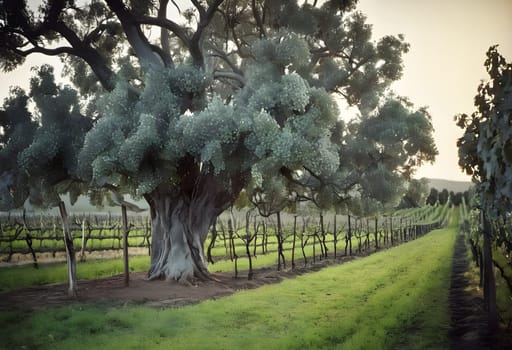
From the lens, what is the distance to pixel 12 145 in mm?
16359

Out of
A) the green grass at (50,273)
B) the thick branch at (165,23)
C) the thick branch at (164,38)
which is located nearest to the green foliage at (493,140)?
the thick branch at (165,23)

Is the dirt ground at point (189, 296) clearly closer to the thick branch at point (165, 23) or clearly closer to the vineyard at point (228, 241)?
the vineyard at point (228, 241)

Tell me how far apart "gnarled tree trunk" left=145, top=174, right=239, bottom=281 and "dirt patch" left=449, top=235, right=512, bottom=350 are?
28.6 feet

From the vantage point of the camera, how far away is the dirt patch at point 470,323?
9.14m

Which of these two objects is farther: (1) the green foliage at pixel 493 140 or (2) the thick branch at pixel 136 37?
(2) the thick branch at pixel 136 37

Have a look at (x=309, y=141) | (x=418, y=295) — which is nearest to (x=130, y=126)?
(x=309, y=141)

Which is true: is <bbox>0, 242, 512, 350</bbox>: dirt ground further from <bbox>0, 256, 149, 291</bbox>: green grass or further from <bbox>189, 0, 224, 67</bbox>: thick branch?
<bbox>189, 0, 224, 67</bbox>: thick branch

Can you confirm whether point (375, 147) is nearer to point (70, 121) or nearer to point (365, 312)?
point (365, 312)

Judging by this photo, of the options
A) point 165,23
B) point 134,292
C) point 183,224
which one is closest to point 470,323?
point 134,292

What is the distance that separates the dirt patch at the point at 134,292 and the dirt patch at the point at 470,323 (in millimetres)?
6756

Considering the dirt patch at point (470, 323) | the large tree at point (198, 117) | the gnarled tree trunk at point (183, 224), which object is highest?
the large tree at point (198, 117)

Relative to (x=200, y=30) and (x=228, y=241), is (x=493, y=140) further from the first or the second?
(x=228, y=241)

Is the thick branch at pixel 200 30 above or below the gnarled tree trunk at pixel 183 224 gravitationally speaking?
above

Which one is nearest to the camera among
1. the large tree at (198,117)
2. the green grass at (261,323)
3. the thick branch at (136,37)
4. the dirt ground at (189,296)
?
the green grass at (261,323)
